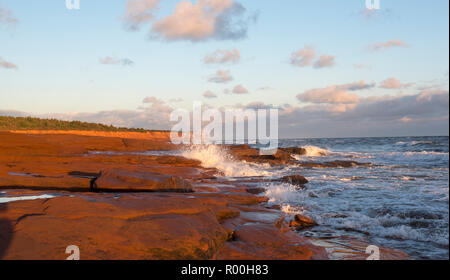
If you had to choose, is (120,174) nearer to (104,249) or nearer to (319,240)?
(104,249)

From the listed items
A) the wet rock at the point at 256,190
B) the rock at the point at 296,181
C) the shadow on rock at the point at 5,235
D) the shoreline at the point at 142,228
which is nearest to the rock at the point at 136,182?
the shoreline at the point at 142,228

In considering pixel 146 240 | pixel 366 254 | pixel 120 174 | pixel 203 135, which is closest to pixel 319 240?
pixel 366 254

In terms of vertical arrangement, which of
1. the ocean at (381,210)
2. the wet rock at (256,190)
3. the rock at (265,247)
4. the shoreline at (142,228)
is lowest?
the ocean at (381,210)

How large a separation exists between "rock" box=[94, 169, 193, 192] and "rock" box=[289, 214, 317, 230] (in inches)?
108

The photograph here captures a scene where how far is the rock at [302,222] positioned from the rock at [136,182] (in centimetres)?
274

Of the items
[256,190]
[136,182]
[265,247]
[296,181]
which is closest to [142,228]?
[265,247]

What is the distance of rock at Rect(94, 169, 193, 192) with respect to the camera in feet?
22.9

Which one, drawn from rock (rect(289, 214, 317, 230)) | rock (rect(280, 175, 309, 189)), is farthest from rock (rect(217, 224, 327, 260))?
rock (rect(280, 175, 309, 189))

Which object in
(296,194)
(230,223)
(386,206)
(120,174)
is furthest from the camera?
(296,194)

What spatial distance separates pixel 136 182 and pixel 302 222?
3.94 meters

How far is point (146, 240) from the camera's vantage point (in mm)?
3738

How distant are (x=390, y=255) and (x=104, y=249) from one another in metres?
4.48

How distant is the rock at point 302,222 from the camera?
6.74m

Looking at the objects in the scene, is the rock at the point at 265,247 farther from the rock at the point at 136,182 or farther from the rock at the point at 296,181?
the rock at the point at 296,181
